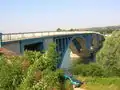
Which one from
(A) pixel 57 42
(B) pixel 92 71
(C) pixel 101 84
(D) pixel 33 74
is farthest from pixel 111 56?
(D) pixel 33 74

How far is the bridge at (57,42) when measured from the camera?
31.1 metres

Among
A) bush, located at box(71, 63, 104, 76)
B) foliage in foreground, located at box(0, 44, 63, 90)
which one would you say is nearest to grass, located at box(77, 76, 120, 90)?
bush, located at box(71, 63, 104, 76)

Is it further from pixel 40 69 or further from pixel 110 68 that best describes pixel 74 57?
pixel 40 69

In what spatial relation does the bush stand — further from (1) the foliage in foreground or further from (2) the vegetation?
(1) the foliage in foreground

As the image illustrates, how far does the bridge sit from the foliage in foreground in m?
3.50

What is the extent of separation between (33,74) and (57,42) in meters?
43.4

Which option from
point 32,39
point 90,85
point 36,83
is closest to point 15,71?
point 36,83

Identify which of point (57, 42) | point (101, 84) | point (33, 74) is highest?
point (33, 74)

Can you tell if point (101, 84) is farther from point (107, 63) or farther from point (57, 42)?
point (57, 42)

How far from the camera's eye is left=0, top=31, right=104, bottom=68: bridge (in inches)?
1223

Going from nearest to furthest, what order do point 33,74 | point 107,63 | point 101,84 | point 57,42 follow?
point 33,74, point 101,84, point 107,63, point 57,42

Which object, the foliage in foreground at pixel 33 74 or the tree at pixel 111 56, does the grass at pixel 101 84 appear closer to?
the tree at pixel 111 56

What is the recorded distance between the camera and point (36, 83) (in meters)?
5.59

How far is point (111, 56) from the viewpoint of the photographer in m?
33.0
